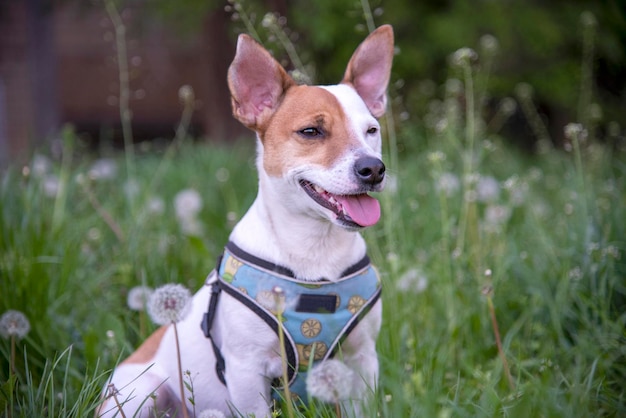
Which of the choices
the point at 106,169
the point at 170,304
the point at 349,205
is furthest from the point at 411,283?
the point at 106,169

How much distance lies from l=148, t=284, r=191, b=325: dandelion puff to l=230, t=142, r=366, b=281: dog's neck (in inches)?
15.9

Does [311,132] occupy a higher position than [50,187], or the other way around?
[311,132]

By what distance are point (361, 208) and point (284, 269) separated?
1.26 feet

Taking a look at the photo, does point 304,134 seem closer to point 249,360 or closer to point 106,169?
point 249,360

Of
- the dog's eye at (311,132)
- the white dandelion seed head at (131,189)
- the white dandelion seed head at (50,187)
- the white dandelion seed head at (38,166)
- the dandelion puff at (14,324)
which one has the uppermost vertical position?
the dog's eye at (311,132)

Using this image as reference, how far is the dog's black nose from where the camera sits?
7.47 feet

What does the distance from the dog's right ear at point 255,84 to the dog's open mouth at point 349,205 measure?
44cm

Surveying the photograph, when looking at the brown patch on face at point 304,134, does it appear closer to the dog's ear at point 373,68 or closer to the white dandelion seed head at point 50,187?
the dog's ear at point 373,68

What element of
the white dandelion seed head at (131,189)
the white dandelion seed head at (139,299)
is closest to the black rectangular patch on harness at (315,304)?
the white dandelion seed head at (139,299)

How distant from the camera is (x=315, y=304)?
7.83 ft

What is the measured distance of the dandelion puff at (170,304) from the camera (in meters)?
2.13

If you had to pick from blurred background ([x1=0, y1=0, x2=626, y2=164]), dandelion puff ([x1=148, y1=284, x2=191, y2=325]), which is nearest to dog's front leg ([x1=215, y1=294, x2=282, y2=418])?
Result: dandelion puff ([x1=148, y1=284, x2=191, y2=325])

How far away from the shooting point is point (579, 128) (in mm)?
3002

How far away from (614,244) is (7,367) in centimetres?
310
